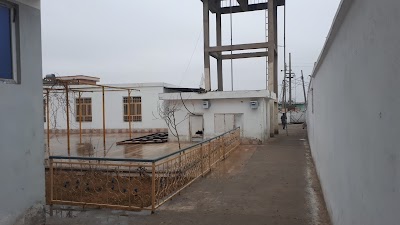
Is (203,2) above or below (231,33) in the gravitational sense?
above

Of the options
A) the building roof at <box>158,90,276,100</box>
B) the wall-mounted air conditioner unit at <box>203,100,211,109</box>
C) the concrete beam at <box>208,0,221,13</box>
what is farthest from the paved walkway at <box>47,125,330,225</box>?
the concrete beam at <box>208,0,221,13</box>

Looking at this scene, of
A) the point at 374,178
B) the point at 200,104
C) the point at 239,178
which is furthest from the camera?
the point at 200,104

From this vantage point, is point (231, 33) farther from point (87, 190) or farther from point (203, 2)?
point (87, 190)

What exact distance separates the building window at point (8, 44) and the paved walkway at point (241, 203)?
244 cm

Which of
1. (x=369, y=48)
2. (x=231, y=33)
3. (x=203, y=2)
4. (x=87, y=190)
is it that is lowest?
(x=87, y=190)

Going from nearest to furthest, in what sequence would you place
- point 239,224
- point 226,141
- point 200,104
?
point 239,224 → point 226,141 → point 200,104

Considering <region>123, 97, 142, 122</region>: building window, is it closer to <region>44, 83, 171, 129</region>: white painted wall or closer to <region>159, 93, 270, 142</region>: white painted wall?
<region>44, 83, 171, 129</region>: white painted wall

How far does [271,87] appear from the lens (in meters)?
20.7

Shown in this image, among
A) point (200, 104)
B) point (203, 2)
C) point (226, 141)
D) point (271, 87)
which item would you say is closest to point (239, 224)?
point (226, 141)

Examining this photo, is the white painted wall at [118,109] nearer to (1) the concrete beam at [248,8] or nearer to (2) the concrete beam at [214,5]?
(2) the concrete beam at [214,5]

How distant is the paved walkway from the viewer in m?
5.57

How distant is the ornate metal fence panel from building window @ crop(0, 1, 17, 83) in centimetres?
213

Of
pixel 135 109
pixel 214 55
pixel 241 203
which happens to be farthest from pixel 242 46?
pixel 241 203

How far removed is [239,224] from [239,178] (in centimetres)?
361
